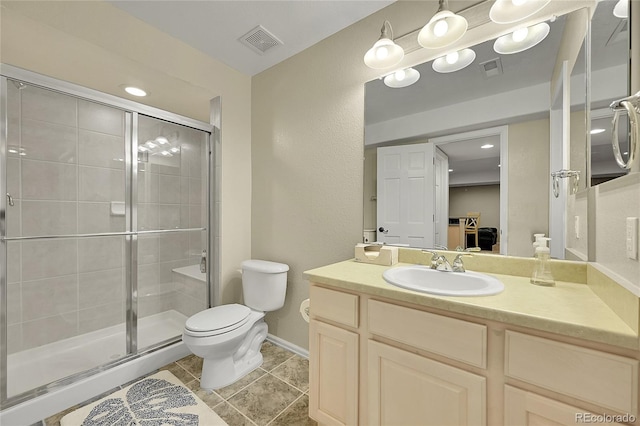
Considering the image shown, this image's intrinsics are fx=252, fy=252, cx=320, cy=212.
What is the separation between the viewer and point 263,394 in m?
1.61

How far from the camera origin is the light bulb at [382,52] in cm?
149

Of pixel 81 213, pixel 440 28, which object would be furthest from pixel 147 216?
pixel 440 28

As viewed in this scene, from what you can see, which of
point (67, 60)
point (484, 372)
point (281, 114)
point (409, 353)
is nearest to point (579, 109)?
point (484, 372)

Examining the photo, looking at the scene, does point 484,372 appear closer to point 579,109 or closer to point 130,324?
point 579,109

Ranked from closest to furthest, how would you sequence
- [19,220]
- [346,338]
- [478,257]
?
[346,338] < [478,257] < [19,220]

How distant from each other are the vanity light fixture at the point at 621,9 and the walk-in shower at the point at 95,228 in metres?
2.43

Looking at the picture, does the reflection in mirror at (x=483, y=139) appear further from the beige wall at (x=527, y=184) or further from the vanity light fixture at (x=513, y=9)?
the vanity light fixture at (x=513, y=9)

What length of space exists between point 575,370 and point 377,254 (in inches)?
37.6

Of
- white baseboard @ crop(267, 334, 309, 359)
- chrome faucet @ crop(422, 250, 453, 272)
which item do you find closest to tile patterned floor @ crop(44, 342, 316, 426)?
white baseboard @ crop(267, 334, 309, 359)

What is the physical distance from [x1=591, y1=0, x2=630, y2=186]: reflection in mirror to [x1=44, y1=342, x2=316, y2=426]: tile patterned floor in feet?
5.83

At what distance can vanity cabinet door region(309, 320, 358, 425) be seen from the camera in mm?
1139

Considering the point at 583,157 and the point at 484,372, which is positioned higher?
the point at 583,157

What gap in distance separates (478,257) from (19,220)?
3103 millimetres

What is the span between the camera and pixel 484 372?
32.9 inches
